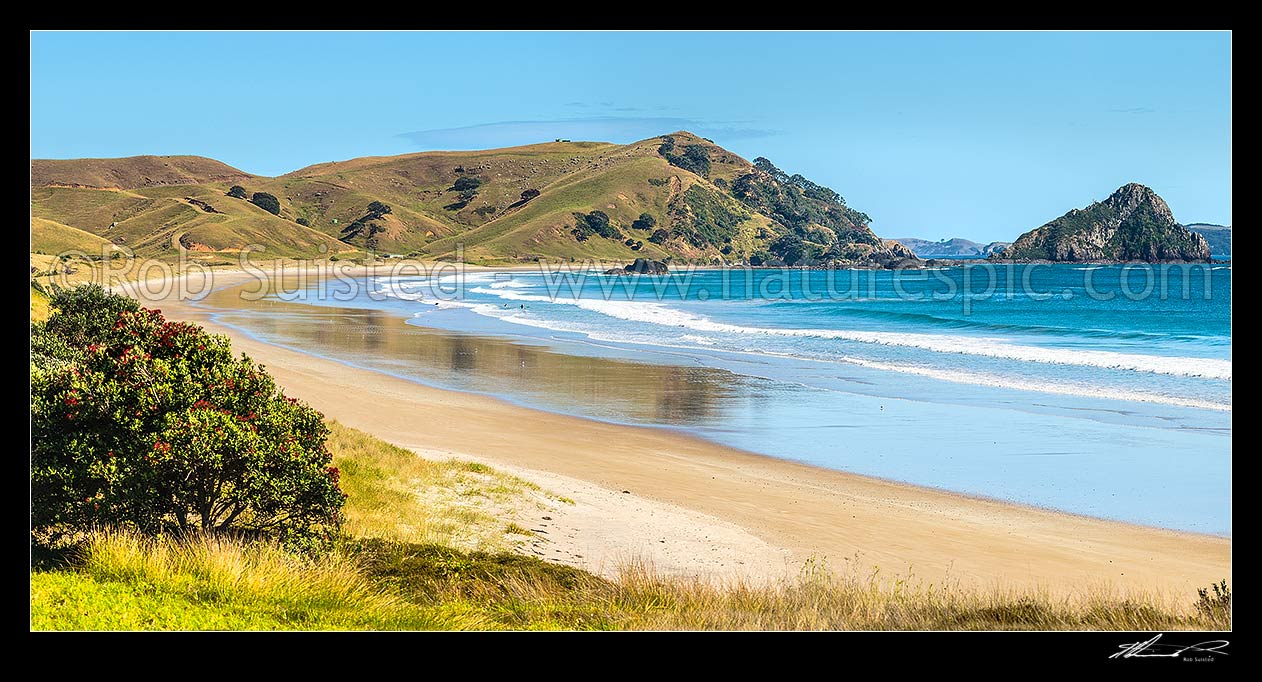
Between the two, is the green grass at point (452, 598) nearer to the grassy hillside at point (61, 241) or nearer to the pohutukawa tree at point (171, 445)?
the pohutukawa tree at point (171, 445)

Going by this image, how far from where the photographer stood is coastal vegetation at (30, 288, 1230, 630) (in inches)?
243

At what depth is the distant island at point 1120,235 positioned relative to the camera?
14988cm

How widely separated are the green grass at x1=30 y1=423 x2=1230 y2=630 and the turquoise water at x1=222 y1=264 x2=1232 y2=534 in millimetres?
5242

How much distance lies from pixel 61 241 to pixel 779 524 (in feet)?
364

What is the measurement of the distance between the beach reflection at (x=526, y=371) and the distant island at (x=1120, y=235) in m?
138

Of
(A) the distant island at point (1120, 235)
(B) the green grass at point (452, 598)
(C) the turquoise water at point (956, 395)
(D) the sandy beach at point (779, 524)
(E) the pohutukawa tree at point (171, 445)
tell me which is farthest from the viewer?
(A) the distant island at point (1120, 235)

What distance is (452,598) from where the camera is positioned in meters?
7.13

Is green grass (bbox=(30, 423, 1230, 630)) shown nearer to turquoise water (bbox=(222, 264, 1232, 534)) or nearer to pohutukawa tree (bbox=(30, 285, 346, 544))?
pohutukawa tree (bbox=(30, 285, 346, 544))

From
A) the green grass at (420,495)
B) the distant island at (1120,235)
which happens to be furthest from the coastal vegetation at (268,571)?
the distant island at (1120,235)

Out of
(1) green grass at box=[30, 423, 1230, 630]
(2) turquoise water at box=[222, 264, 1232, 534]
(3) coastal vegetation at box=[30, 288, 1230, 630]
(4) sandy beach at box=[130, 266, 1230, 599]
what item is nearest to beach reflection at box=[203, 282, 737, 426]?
(2) turquoise water at box=[222, 264, 1232, 534]
